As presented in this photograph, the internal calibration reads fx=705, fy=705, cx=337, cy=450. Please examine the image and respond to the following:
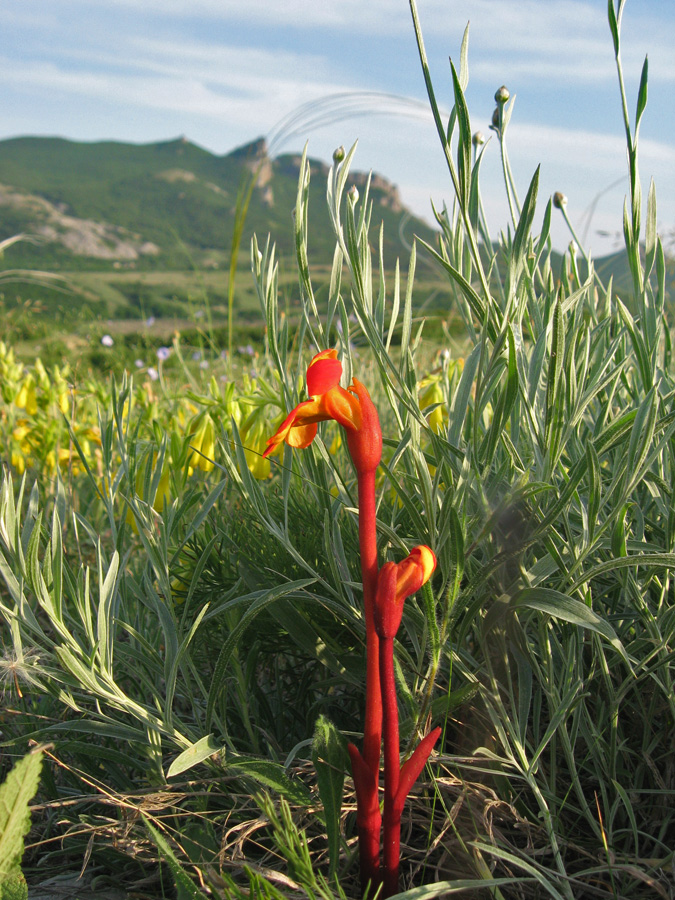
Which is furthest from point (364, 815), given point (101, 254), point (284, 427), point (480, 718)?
point (101, 254)

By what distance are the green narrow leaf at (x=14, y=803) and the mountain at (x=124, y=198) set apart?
2919 cm

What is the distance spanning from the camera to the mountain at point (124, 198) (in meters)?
36.2

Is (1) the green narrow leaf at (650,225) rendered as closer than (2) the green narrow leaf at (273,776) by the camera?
No

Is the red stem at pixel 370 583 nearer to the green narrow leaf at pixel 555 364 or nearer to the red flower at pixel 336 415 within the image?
the red flower at pixel 336 415

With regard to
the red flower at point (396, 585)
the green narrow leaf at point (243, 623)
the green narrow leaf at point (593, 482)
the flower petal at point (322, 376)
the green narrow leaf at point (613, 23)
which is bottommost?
the green narrow leaf at point (243, 623)

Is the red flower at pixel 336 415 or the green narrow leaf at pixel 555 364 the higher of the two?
the green narrow leaf at pixel 555 364

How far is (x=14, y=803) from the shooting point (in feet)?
2.21

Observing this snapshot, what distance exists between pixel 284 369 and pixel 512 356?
29 cm

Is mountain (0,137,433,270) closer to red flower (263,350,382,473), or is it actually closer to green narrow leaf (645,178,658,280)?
green narrow leaf (645,178,658,280)

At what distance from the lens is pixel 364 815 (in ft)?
2.15

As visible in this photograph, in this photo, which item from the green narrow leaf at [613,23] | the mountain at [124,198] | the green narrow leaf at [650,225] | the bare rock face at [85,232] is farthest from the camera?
the bare rock face at [85,232]

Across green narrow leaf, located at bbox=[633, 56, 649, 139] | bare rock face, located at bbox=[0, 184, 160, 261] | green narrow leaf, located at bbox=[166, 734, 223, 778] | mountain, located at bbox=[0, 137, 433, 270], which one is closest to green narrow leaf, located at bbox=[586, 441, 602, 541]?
green narrow leaf, located at bbox=[633, 56, 649, 139]

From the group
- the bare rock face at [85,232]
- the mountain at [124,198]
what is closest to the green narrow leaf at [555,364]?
the mountain at [124,198]

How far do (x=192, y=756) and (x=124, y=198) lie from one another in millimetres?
50736
